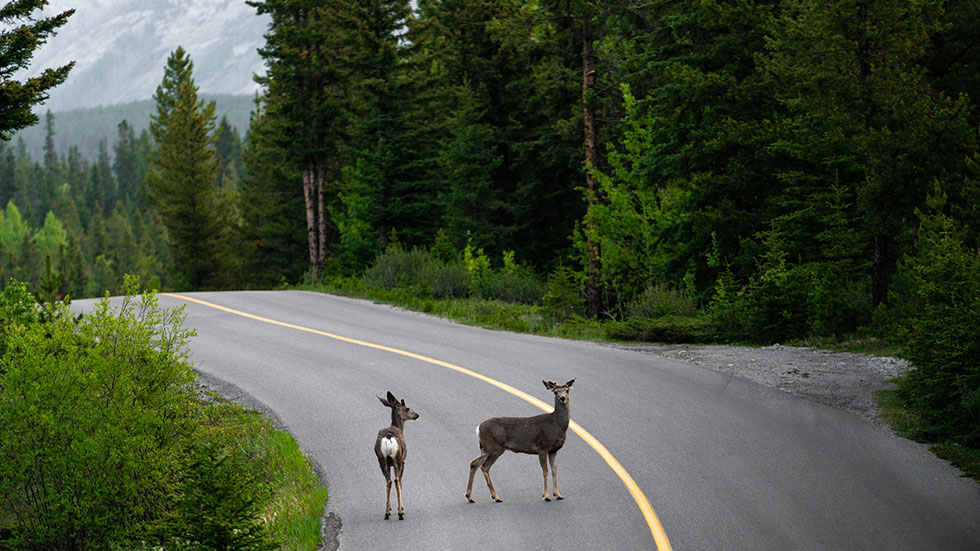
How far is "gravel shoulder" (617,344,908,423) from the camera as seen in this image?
13.2 m

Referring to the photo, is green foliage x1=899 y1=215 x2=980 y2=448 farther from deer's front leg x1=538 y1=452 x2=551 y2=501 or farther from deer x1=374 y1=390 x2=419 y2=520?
deer x1=374 y1=390 x2=419 y2=520

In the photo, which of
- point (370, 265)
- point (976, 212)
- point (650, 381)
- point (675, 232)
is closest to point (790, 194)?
point (675, 232)

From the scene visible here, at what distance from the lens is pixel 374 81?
3684 centimetres

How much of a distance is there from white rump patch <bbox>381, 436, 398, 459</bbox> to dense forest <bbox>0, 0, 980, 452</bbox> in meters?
7.73

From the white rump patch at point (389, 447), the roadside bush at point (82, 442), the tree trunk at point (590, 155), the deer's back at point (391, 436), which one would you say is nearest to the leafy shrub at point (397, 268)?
the tree trunk at point (590, 155)

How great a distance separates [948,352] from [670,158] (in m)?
14.1

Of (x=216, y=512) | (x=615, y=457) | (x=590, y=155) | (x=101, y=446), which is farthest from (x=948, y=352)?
(x=590, y=155)

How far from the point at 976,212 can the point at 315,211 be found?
3804cm

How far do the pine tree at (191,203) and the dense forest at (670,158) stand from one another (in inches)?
490

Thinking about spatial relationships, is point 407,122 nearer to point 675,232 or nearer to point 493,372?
point 675,232

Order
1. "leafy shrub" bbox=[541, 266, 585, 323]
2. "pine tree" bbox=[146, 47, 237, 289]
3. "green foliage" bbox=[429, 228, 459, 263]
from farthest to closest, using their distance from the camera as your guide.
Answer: "pine tree" bbox=[146, 47, 237, 289] < "green foliage" bbox=[429, 228, 459, 263] < "leafy shrub" bbox=[541, 266, 585, 323]

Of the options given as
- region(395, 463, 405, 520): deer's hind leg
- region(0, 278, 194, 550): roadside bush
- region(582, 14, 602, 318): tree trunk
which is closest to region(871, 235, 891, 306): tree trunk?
region(582, 14, 602, 318): tree trunk

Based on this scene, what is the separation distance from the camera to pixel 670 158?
2475 centimetres

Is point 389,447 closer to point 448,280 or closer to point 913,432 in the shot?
point 913,432
